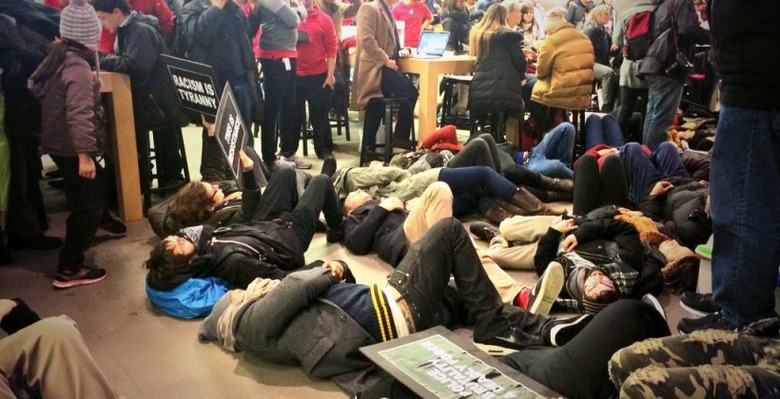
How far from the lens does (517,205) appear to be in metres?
3.94

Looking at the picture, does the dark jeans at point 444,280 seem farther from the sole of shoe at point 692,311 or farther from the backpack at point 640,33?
the backpack at point 640,33

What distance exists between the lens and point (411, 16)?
7.00 m

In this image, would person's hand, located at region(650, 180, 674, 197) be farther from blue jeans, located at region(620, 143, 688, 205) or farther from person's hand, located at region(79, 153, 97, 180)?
person's hand, located at region(79, 153, 97, 180)

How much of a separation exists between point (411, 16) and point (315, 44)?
1871 mm

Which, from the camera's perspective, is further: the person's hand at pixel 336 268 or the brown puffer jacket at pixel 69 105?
the brown puffer jacket at pixel 69 105

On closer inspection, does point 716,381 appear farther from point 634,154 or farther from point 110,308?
point 634,154

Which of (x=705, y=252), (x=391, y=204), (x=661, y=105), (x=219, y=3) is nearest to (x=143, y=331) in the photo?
(x=391, y=204)

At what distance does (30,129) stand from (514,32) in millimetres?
3577

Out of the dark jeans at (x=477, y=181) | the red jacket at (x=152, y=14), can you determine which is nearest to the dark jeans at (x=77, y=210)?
the red jacket at (x=152, y=14)

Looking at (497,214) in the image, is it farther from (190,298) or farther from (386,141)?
A: (190,298)

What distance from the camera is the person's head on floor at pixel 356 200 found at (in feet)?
12.3

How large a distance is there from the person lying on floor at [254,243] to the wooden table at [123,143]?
3.63 feet

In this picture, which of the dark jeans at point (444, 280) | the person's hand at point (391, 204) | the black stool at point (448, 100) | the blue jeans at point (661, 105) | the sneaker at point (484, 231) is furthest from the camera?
the black stool at point (448, 100)

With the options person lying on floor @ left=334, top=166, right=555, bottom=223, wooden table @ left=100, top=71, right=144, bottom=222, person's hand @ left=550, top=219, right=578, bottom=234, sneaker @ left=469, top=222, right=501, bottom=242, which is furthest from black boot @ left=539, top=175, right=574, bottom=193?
wooden table @ left=100, top=71, right=144, bottom=222
